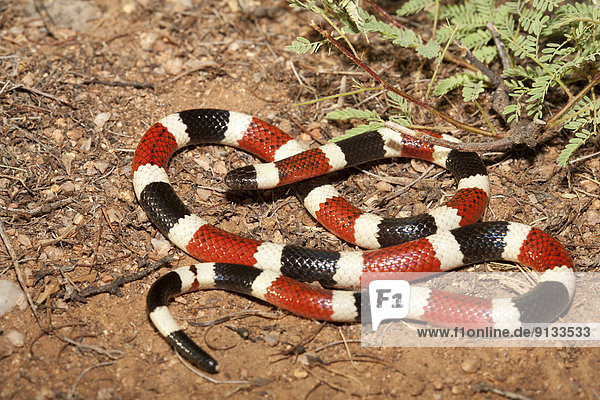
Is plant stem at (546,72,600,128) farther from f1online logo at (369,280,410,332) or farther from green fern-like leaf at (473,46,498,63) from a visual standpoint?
f1online logo at (369,280,410,332)

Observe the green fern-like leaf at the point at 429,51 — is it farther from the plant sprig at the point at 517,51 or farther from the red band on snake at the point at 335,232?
the red band on snake at the point at 335,232

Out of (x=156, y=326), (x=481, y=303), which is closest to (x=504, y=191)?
(x=481, y=303)

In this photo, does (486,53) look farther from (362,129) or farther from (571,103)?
(362,129)

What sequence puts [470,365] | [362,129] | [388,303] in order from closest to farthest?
[470,365]
[388,303]
[362,129]

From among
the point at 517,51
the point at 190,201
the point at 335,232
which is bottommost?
the point at 335,232

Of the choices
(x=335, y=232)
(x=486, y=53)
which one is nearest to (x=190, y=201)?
(x=335, y=232)

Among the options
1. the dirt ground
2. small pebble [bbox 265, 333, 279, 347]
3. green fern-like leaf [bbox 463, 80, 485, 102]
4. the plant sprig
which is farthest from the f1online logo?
green fern-like leaf [bbox 463, 80, 485, 102]

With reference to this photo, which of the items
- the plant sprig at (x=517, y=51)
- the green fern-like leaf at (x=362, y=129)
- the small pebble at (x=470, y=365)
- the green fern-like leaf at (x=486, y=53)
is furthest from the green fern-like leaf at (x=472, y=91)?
the small pebble at (x=470, y=365)
